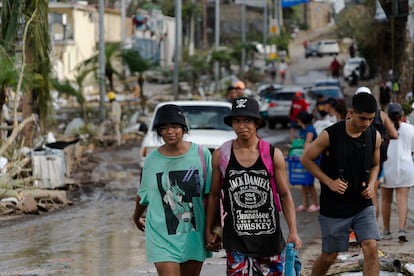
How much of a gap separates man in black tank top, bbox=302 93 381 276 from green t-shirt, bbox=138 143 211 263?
4.02 ft

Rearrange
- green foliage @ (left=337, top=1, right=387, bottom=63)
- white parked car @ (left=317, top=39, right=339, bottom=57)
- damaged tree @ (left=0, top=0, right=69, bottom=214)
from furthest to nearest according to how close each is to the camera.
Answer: white parked car @ (left=317, top=39, right=339, bottom=57)
green foliage @ (left=337, top=1, right=387, bottom=63)
damaged tree @ (left=0, top=0, right=69, bottom=214)

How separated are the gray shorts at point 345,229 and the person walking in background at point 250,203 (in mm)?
991

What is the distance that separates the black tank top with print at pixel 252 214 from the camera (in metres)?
6.84

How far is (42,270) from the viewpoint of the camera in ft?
33.7

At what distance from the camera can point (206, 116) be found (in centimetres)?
1744

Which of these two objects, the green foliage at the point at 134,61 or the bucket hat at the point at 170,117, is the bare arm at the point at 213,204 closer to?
the bucket hat at the point at 170,117

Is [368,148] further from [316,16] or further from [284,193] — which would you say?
[316,16]

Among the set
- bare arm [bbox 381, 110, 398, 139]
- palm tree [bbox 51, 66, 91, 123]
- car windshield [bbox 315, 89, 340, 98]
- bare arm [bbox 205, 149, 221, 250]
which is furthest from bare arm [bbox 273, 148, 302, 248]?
car windshield [bbox 315, 89, 340, 98]

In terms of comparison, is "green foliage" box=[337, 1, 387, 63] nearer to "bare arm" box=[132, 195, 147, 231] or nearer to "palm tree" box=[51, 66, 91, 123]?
"palm tree" box=[51, 66, 91, 123]

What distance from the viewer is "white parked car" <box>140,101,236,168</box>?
1625 cm

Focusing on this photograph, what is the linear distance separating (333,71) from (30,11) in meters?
50.0

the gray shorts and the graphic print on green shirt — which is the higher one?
the graphic print on green shirt

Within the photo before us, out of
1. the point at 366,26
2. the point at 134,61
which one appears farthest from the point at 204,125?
the point at 366,26

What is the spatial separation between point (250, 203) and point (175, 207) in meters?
0.53
